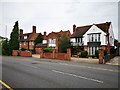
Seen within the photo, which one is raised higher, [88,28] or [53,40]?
[88,28]

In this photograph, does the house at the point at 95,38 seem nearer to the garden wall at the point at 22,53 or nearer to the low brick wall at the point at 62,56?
the low brick wall at the point at 62,56

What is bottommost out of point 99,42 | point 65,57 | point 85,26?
point 65,57

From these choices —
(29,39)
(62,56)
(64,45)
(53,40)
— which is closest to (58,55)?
(62,56)

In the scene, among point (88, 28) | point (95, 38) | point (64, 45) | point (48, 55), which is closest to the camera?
point (48, 55)

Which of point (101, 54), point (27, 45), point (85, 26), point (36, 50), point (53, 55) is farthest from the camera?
point (27, 45)

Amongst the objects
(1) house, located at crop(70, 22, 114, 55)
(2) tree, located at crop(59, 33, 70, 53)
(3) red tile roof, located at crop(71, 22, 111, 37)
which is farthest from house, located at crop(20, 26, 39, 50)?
(1) house, located at crop(70, 22, 114, 55)

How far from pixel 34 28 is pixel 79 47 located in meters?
33.4

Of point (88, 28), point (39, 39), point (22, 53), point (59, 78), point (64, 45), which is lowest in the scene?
point (59, 78)

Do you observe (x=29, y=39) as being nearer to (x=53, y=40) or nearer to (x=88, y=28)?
(x=53, y=40)

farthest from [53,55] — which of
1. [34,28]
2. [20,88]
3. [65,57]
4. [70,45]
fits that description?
[34,28]

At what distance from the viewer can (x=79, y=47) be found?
47.8 m

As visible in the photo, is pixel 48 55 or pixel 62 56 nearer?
pixel 62 56

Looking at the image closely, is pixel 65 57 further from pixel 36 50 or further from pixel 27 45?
pixel 27 45

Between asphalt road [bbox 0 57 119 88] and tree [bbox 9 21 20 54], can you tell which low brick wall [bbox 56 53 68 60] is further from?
tree [bbox 9 21 20 54]
